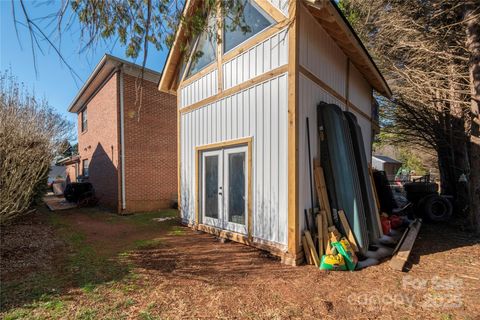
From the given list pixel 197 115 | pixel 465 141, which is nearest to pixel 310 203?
pixel 197 115

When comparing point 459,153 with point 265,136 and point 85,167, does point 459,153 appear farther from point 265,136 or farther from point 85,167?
point 85,167

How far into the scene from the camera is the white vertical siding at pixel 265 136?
4727mm

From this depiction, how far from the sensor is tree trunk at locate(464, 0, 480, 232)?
20.6 ft

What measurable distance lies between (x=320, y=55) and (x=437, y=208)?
21.6 feet

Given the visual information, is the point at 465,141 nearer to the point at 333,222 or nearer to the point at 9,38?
the point at 333,222

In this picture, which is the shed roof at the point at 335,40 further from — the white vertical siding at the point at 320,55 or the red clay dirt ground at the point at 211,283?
the red clay dirt ground at the point at 211,283

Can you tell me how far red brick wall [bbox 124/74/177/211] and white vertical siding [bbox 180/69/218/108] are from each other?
3.37 metres

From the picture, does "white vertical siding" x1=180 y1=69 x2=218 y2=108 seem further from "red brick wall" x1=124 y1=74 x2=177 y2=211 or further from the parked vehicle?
the parked vehicle

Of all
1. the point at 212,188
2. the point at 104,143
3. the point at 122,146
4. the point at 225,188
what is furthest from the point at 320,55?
the point at 104,143

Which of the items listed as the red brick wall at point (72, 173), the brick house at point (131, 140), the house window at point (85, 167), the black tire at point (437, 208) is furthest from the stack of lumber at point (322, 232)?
the red brick wall at point (72, 173)

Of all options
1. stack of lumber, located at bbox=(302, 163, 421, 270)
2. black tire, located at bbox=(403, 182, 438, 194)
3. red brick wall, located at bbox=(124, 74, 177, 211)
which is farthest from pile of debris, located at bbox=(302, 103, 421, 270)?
red brick wall, located at bbox=(124, 74, 177, 211)

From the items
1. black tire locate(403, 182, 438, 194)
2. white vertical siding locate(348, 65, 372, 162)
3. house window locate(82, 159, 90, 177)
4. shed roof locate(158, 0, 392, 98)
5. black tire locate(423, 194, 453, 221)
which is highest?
shed roof locate(158, 0, 392, 98)

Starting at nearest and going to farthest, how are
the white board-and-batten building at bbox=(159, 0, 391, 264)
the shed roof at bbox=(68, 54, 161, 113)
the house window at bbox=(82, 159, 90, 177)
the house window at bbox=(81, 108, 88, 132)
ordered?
the white board-and-batten building at bbox=(159, 0, 391, 264) < the shed roof at bbox=(68, 54, 161, 113) < the house window at bbox=(82, 159, 90, 177) < the house window at bbox=(81, 108, 88, 132)

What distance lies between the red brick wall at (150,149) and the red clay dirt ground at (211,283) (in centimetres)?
456
